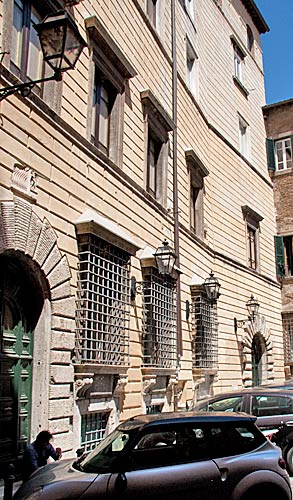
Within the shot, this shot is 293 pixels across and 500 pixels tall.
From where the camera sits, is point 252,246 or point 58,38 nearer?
point 58,38

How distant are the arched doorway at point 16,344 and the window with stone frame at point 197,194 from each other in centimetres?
880

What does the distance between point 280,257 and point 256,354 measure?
528cm

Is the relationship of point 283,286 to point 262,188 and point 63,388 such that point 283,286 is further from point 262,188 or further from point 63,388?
point 63,388

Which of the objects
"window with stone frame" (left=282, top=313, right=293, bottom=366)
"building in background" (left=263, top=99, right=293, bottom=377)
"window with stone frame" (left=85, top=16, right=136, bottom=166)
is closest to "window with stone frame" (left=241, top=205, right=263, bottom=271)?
"building in background" (left=263, top=99, right=293, bottom=377)

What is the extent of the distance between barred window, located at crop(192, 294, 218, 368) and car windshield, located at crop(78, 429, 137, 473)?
897cm

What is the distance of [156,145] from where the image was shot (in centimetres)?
1396

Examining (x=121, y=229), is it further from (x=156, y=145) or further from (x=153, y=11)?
(x=153, y=11)

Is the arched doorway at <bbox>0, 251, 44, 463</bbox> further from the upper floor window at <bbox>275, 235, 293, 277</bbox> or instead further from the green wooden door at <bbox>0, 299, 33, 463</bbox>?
the upper floor window at <bbox>275, 235, 293, 277</bbox>

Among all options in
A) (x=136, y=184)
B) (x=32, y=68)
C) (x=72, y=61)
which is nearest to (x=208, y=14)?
(x=136, y=184)

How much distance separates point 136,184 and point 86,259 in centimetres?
331

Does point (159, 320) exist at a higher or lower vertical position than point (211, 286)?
lower

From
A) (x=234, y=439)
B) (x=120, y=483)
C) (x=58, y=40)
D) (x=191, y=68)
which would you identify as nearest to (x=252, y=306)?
(x=191, y=68)

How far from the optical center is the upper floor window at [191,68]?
17.7 metres

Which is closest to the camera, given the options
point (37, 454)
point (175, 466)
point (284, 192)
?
point (175, 466)
